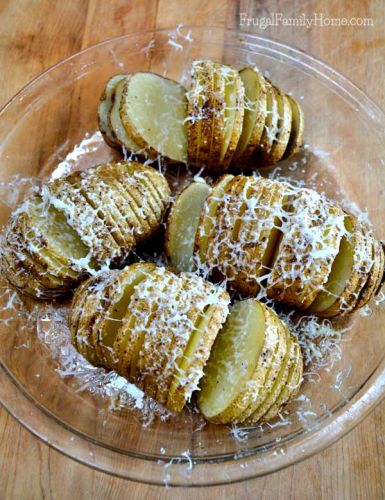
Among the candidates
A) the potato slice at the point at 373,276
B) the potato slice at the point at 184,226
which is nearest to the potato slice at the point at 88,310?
the potato slice at the point at 184,226

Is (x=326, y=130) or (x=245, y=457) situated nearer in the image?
(x=245, y=457)

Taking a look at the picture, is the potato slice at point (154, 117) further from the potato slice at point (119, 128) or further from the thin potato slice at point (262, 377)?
the thin potato slice at point (262, 377)

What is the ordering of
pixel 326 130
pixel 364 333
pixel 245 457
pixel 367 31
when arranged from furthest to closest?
1. pixel 367 31
2. pixel 326 130
3. pixel 364 333
4. pixel 245 457

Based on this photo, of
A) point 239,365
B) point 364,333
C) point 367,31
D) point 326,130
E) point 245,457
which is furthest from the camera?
point 367,31

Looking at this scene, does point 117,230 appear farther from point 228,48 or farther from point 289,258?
point 228,48

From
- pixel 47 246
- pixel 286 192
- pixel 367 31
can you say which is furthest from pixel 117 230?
pixel 367 31

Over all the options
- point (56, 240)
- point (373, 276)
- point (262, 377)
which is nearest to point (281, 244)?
point (373, 276)
